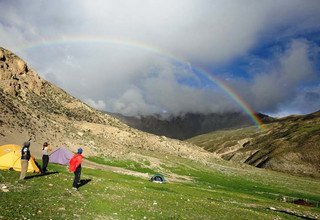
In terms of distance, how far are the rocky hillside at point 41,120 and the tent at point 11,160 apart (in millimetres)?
55921

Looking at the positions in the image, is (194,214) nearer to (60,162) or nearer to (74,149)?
(60,162)

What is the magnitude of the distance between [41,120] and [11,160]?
328ft

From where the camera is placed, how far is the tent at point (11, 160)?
3881cm

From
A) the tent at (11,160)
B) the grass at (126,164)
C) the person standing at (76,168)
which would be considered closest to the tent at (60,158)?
the tent at (11,160)

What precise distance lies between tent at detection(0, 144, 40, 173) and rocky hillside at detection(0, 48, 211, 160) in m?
55.9

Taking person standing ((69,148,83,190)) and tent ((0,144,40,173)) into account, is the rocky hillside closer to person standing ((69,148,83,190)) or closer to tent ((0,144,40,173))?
tent ((0,144,40,173))

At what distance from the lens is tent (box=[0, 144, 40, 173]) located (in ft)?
127

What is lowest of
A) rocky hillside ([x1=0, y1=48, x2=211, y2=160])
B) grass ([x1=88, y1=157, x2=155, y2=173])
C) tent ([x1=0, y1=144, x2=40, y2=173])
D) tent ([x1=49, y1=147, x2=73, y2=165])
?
tent ([x1=0, y1=144, x2=40, y2=173])

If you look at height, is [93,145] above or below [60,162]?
above

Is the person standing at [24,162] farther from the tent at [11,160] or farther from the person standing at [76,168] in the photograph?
the tent at [11,160]

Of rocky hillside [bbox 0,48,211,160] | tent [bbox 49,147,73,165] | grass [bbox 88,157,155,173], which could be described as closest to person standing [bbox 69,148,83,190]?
tent [bbox 49,147,73,165]

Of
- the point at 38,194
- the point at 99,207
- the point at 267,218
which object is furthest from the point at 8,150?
the point at 267,218

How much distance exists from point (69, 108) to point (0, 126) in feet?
312

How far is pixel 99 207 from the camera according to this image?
2589 centimetres
